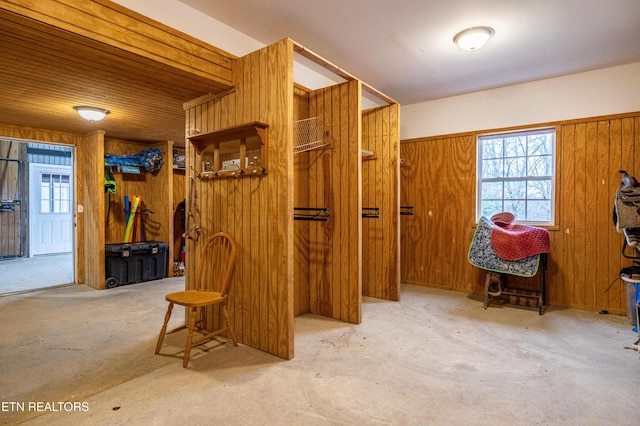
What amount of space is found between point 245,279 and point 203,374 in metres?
0.73

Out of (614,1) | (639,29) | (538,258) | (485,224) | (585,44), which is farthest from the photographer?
(485,224)

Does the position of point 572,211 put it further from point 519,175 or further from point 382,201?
point 382,201

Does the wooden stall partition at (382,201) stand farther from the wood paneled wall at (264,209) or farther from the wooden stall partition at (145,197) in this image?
the wooden stall partition at (145,197)

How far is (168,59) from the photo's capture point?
235cm

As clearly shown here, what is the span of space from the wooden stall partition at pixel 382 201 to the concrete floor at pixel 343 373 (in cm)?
65

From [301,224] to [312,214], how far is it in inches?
6.5

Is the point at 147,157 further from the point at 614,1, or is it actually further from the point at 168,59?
the point at 614,1

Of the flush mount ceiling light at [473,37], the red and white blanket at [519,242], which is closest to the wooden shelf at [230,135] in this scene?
the flush mount ceiling light at [473,37]

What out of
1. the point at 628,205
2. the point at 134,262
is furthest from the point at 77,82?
the point at 628,205

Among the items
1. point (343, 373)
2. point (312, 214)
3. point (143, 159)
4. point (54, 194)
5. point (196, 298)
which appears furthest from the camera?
point (54, 194)

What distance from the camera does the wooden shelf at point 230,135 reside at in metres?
2.47

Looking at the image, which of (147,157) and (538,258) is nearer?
(538,258)

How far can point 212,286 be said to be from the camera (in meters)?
2.89

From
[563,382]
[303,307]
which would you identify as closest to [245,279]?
[303,307]
